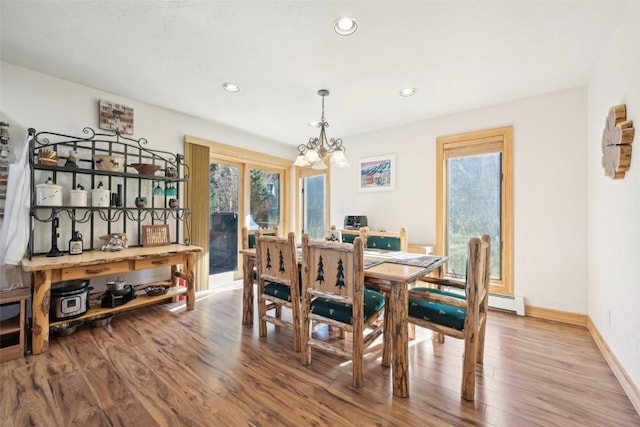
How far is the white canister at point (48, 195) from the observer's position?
2.44 metres

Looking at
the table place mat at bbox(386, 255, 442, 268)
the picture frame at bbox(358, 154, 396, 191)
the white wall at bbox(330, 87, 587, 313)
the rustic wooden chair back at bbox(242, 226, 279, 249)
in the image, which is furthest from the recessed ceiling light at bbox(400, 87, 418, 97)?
the rustic wooden chair back at bbox(242, 226, 279, 249)

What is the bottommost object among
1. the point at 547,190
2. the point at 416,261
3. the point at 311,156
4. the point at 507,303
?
the point at 507,303

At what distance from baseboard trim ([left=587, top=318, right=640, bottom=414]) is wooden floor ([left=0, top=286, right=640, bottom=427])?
4cm

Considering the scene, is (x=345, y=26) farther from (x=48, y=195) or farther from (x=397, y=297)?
(x=48, y=195)

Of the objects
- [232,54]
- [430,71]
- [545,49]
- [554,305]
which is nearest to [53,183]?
[232,54]

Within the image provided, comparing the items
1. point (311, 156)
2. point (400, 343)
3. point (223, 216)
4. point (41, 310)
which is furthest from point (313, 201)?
point (41, 310)

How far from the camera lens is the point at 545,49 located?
7.07 ft

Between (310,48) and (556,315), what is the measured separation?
12.0ft

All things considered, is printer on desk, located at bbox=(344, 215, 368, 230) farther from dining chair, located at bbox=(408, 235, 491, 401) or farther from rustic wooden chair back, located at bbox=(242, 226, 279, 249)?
dining chair, located at bbox=(408, 235, 491, 401)

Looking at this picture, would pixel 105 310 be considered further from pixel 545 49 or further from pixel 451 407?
pixel 545 49

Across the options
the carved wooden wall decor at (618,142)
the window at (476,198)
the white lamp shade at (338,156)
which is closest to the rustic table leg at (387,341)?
the white lamp shade at (338,156)

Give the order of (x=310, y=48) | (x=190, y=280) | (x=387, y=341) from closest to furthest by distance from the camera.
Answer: (x=387, y=341), (x=310, y=48), (x=190, y=280)

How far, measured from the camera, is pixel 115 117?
3029 mm

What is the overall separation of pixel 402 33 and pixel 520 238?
104 inches
